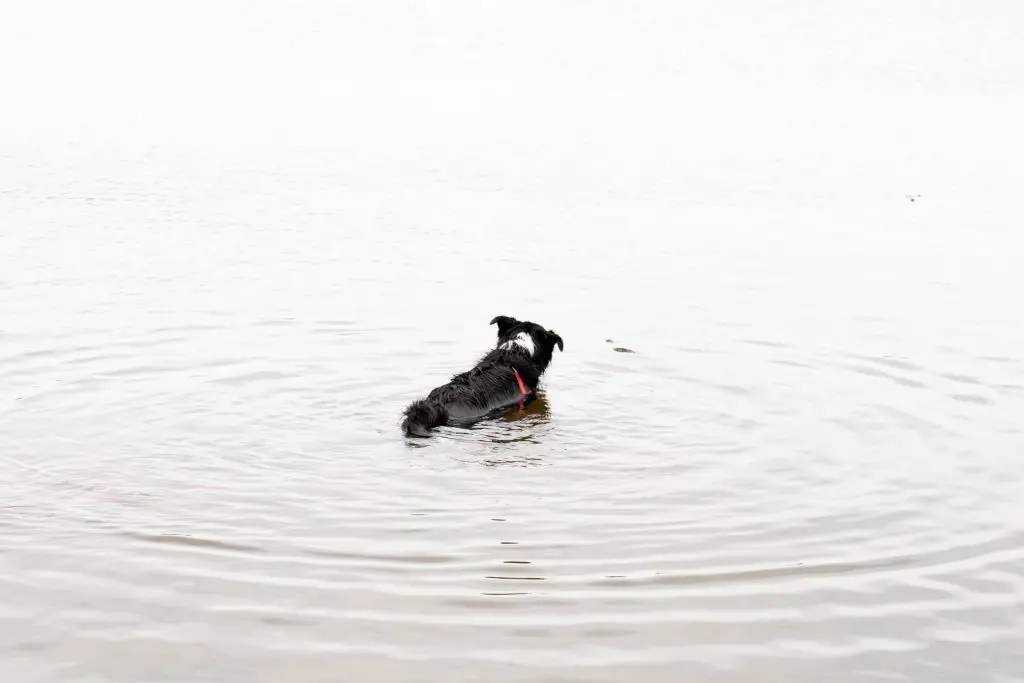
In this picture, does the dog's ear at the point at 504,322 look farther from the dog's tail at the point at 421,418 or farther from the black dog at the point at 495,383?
the dog's tail at the point at 421,418

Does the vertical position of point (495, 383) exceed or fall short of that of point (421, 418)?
it exceeds it

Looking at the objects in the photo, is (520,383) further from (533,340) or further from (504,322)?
(504,322)

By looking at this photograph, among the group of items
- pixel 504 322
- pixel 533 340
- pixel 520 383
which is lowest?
pixel 520 383

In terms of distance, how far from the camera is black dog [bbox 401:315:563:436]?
877 cm

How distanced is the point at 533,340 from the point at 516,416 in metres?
1.10

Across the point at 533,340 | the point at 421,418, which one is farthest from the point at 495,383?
the point at 421,418

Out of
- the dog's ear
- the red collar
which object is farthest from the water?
the dog's ear

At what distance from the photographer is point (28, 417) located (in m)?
8.95

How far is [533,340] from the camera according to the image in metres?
10.6

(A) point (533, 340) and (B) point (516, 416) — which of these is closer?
(B) point (516, 416)

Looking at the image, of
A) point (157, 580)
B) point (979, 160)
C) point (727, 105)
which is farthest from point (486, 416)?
point (727, 105)

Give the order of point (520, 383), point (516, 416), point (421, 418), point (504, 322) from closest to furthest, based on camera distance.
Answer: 1. point (421, 418)
2. point (516, 416)
3. point (520, 383)
4. point (504, 322)

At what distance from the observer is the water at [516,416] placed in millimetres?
5500

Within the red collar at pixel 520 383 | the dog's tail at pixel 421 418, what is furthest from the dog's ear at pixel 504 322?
the dog's tail at pixel 421 418
